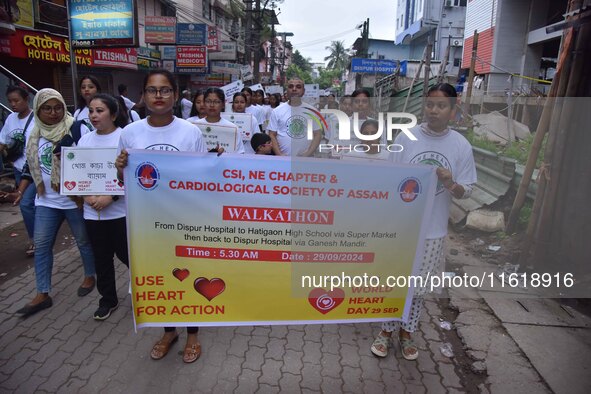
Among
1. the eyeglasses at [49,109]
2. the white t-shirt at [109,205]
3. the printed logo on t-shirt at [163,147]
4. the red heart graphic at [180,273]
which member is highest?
the eyeglasses at [49,109]

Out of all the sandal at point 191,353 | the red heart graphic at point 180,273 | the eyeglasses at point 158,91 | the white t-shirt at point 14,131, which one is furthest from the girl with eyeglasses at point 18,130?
the red heart graphic at point 180,273

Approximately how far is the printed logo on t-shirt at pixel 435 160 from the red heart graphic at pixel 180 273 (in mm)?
1624

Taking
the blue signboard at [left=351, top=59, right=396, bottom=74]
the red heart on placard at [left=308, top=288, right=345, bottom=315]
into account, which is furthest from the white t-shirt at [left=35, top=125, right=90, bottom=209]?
the blue signboard at [left=351, top=59, right=396, bottom=74]

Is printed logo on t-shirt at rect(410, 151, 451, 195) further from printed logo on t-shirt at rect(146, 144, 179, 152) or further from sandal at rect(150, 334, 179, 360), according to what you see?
sandal at rect(150, 334, 179, 360)

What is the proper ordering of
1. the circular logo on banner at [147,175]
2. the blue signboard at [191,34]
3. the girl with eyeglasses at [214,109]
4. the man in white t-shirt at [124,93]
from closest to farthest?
1. the circular logo on banner at [147,175]
2. the girl with eyeglasses at [214,109]
3. the man in white t-shirt at [124,93]
4. the blue signboard at [191,34]

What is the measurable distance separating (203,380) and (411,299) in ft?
4.73

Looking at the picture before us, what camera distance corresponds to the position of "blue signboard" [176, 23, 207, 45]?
56.2 feet

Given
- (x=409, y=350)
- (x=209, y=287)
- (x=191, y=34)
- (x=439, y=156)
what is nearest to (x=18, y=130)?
(x=209, y=287)

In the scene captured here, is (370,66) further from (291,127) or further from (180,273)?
(180,273)

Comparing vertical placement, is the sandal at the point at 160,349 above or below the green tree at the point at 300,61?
below

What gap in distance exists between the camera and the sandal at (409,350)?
2977 mm

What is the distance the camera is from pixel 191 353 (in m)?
2.87

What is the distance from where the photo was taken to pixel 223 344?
10.2 feet

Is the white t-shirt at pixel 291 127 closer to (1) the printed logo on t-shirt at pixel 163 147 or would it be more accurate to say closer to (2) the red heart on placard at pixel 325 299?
(1) the printed logo on t-shirt at pixel 163 147
